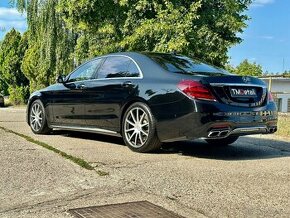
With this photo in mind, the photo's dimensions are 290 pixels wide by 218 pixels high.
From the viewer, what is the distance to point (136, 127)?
6.68m

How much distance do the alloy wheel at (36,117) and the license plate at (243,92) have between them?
3.95 metres

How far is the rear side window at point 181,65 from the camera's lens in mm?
6555

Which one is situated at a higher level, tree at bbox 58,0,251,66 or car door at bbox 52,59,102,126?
tree at bbox 58,0,251,66

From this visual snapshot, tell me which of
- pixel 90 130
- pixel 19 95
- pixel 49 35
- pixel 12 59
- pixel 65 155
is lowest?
pixel 65 155

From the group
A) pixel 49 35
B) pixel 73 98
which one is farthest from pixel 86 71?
pixel 49 35

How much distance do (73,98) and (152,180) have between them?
3.38 m

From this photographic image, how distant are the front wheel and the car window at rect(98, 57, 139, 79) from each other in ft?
1.82

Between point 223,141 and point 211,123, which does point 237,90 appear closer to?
point 211,123

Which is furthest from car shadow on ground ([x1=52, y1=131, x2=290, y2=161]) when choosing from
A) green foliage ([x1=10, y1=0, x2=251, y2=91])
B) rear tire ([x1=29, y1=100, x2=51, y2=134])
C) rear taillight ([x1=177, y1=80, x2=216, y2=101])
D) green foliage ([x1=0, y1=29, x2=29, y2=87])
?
green foliage ([x1=0, y1=29, x2=29, y2=87])

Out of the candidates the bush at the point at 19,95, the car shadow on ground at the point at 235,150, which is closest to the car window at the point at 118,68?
the car shadow on ground at the point at 235,150

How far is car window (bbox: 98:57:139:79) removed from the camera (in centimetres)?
700

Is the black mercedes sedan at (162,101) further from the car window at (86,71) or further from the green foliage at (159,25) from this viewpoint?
the green foliage at (159,25)

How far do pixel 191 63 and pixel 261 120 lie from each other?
1.35 m

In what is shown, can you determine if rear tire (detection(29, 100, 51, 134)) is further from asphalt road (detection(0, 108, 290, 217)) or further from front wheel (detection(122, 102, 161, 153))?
front wheel (detection(122, 102, 161, 153))
